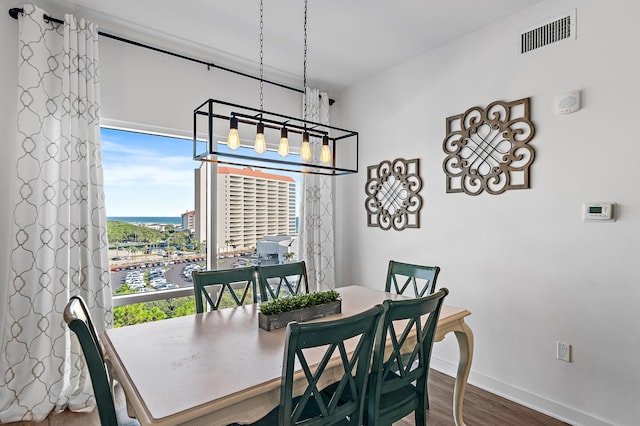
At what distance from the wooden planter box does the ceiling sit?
2033mm

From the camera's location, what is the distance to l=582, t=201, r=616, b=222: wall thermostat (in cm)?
208

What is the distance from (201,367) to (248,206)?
7.58 feet

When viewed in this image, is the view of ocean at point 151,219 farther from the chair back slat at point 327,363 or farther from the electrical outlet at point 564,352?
the electrical outlet at point 564,352

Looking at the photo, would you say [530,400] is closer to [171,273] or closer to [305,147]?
[305,147]

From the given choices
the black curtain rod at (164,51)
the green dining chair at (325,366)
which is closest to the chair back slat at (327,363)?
the green dining chair at (325,366)

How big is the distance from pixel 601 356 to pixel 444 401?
101 centimetres

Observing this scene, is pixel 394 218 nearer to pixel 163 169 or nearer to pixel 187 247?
pixel 187 247

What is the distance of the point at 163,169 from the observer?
310 centimetres

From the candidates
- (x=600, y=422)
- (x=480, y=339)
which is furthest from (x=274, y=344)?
(x=600, y=422)

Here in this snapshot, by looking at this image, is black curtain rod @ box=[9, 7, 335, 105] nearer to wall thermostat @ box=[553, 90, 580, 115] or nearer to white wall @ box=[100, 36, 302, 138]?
white wall @ box=[100, 36, 302, 138]

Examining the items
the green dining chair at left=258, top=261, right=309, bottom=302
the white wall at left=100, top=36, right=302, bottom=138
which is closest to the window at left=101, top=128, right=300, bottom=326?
the white wall at left=100, top=36, right=302, bottom=138

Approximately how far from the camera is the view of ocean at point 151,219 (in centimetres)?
288

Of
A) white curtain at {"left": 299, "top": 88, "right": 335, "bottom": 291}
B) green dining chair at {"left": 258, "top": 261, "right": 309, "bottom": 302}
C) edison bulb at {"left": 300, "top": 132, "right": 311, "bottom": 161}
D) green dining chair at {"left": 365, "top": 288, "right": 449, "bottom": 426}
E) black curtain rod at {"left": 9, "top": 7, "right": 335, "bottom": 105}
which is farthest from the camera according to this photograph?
white curtain at {"left": 299, "top": 88, "right": 335, "bottom": 291}

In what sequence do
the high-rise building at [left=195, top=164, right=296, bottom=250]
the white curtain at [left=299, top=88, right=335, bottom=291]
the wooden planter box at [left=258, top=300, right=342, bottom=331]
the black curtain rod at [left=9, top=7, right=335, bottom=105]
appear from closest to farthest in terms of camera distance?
the wooden planter box at [left=258, top=300, right=342, bottom=331] → the black curtain rod at [left=9, top=7, right=335, bottom=105] → the high-rise building at [left=195, top=164, right=296, bottom=250] → the white curtain at [left=299, top=88, right=335, bottom=291]
